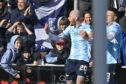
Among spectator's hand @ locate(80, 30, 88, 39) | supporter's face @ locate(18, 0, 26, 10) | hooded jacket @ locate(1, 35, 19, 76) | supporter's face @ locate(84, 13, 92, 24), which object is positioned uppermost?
supporter's face @ locate(18, 0, 26, 10)

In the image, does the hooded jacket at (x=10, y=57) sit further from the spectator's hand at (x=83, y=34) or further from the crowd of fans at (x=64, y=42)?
the spectator's hand at (x=83, y=34)

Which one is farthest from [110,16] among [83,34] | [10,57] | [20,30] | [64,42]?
[10,57]

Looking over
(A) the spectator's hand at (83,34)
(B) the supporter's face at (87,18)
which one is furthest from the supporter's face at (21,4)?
(A) the spectator's hand at (83,34)

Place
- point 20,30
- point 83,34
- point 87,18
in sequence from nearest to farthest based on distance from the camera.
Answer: point 83,34 < point 87,18 < point 20,30

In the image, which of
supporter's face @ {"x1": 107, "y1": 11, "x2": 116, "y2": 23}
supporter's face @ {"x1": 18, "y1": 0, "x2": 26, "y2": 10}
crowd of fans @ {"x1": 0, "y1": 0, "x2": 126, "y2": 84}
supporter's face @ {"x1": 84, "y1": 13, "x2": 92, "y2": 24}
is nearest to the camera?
supporter's face @ {"x1": 107, "y1": 11, "x2": 116, "y2": 23}

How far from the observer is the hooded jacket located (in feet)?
29.7

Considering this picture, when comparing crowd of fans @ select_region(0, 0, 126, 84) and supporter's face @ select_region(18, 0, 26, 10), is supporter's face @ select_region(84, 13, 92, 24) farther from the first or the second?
supporter's face @ select_region(18, 0, 26, 10)

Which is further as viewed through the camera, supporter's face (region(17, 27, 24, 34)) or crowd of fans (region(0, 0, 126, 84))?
supporter's face (region(17, 27, 24, 34))

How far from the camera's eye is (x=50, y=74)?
900 centimetres

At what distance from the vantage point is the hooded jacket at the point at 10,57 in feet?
29.7

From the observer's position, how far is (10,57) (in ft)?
29.8

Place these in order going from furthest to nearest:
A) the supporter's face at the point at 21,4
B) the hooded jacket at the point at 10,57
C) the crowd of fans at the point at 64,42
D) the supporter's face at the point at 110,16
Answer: the supporter's face at the point at 21,4, the hooded jacket at the point at 10,57, the crowd of fans at the point at 64,42, the supporter's face at the point at 110,16

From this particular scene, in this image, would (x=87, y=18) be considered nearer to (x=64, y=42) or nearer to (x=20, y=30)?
(x=64, y=42)

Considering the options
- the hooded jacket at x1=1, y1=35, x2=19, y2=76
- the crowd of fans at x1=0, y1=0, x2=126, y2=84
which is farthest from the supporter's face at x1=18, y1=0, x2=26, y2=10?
the hooded jacket at x1=1, y1=35, x2=19, y2=76
